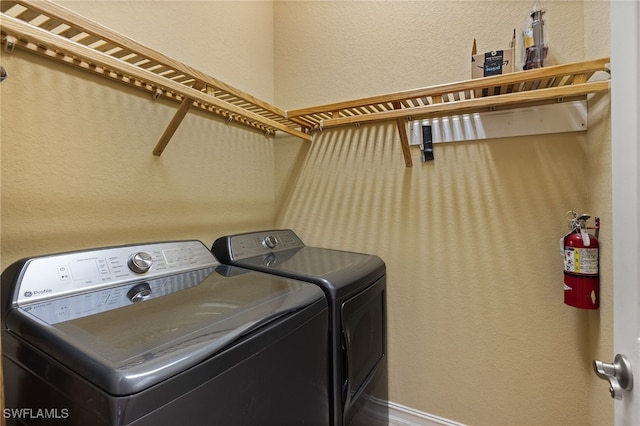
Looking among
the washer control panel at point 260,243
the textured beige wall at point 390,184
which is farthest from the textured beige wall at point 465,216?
the washer control panel at point 260,243

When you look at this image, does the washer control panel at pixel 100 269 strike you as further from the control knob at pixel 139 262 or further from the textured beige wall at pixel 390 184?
the textured beige wall at pixel 390 184

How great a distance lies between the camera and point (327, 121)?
1507 mm

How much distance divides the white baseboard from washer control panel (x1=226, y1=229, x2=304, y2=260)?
43.0 inches

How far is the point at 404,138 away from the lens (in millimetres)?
1401

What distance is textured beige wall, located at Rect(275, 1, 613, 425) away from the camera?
3.96 feet

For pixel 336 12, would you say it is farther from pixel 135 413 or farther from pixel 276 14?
pixel 135 413

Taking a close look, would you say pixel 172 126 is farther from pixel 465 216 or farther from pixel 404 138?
pixel 465 216

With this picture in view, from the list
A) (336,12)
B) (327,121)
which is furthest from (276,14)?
(327,121)

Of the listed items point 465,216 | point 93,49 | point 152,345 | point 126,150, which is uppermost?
point 93,49

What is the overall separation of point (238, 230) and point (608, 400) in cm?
178

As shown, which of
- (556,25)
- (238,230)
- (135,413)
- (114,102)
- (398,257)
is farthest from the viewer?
(238,230)

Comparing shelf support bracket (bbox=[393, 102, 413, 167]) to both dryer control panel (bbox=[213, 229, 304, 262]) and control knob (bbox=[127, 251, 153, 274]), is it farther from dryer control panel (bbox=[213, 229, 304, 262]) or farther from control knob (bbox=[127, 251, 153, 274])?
control knob (bbox=[127, 251, 153, 274])

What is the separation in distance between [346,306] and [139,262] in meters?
0.79

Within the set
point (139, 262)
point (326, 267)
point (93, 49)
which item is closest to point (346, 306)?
point (326, 267)
